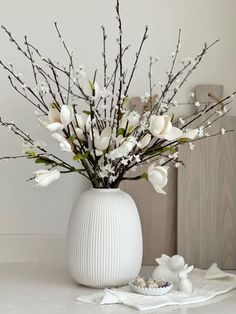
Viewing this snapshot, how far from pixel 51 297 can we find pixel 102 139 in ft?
1.34

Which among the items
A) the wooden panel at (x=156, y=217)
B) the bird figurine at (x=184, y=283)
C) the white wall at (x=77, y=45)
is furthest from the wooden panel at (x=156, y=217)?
the bird figurine at (x=184, y=283)

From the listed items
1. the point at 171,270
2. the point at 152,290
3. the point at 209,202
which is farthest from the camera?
the point at 209,202

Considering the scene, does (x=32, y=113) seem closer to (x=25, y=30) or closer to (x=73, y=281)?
(x=25, y=30)

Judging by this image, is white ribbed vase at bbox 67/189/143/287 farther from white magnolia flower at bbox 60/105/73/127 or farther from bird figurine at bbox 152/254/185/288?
white magnolia flower at bbox 60/105/73/127

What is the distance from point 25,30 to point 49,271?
73cm

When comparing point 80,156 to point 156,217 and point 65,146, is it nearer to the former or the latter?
point 65,146

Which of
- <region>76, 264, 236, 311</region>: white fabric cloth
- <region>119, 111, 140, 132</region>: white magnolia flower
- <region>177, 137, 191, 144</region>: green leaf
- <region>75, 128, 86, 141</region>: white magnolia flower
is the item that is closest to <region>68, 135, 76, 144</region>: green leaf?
<region>75, 128, 86, 141</region>: white magnolia flower

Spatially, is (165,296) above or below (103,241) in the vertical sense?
below

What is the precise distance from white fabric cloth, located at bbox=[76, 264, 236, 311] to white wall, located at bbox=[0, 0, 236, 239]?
0.42m

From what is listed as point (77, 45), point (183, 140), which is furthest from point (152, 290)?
point (77, 45)

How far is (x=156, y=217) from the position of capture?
1763 millimetres

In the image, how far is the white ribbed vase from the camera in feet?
4.83

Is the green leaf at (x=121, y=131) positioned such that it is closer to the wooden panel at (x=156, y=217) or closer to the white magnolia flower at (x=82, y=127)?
the white magnolia flower at (x=82, y=127)

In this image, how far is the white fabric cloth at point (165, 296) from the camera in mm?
1370
